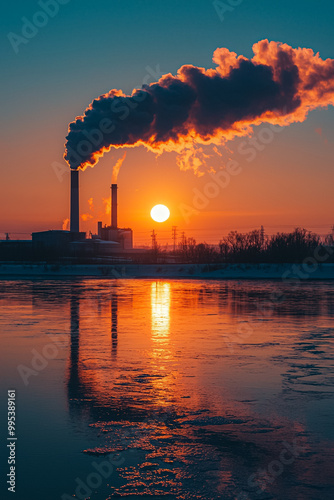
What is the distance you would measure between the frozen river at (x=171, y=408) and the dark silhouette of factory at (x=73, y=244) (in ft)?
201

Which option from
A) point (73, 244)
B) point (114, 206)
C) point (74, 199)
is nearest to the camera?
point (74, 199)

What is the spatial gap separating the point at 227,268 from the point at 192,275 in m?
3.37

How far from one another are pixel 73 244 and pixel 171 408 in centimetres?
8165

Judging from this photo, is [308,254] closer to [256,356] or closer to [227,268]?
[227,268]

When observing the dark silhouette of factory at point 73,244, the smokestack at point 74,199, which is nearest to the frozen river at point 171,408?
the smokestack at point 74,199

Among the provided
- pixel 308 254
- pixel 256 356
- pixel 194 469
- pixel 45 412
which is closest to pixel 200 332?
pixel 256 356

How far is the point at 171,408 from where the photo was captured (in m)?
7.56

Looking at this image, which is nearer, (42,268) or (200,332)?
(200,332)

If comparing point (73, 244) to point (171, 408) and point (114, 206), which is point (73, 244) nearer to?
point (114, 206)

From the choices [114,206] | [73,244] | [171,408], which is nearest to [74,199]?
[73,244]

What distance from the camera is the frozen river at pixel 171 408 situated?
17.1 feet

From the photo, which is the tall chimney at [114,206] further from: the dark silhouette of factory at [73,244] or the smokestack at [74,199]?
the smokestack at [74,199]

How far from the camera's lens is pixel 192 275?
45.7 meters

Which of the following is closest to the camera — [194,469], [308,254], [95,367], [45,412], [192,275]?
[194,469]
